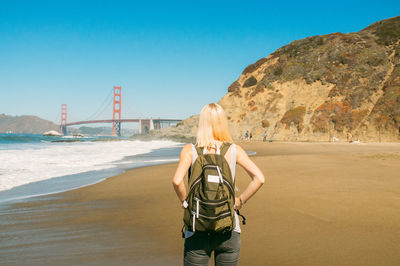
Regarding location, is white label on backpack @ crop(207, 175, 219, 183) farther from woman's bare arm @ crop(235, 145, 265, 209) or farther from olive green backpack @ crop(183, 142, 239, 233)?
woman's bare arm @ crop(235, 145, 265, 209)

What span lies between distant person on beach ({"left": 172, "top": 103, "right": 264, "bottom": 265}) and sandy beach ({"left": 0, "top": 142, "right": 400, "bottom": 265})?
108 centimetres

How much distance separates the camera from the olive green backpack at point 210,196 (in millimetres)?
1792

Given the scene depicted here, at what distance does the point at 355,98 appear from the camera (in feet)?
104

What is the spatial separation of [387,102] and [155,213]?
29432mm

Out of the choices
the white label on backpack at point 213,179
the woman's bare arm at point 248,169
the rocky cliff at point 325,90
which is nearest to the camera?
the white label on backpack at point 213,179

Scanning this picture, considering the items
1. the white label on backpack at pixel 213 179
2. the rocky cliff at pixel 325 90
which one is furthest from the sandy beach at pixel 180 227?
the rocky cliff at pixel 325 90

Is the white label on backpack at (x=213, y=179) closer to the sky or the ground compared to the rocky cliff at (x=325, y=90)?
closer to the ground

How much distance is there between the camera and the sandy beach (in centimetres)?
292

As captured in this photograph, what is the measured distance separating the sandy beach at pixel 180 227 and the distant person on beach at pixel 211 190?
1.08 metres

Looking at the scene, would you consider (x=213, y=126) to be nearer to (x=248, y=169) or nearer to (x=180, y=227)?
(x=248, y=169)

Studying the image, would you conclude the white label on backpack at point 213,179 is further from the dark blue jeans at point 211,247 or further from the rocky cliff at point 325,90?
the rocky cliff at point 325,90

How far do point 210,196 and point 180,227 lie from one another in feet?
7.24

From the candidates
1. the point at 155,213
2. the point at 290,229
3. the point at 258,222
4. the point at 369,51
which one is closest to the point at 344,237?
the point at 290,229

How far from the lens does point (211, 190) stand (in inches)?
70.4
